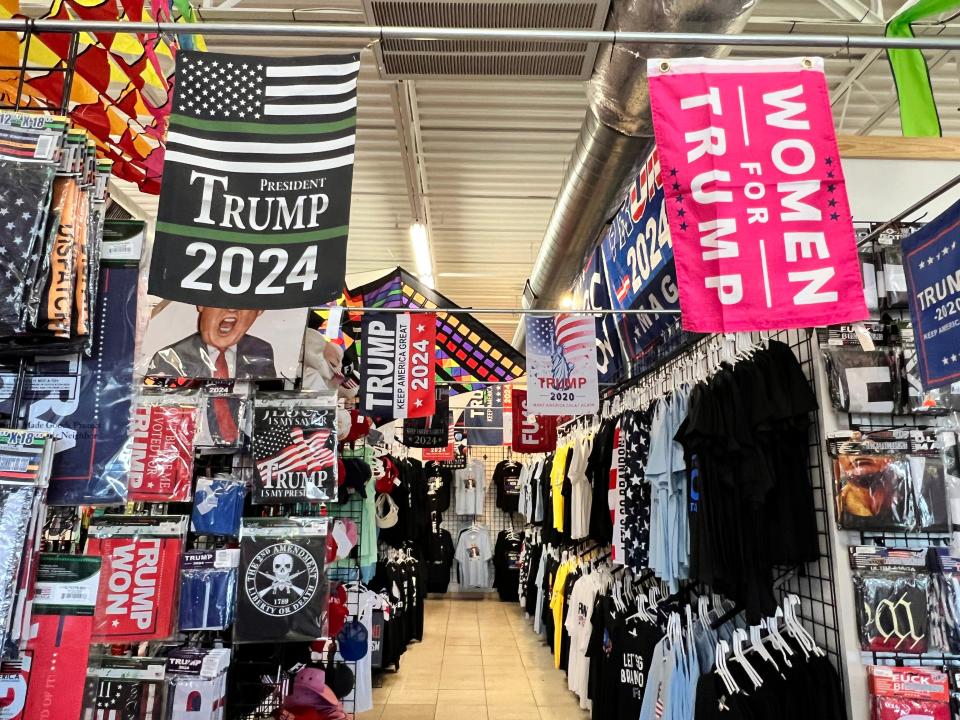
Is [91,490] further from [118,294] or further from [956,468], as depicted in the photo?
[956,468]

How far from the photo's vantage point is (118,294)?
1576 millimetres

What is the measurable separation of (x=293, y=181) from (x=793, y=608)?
2834 mm

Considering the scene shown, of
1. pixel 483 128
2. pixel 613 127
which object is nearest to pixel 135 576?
pixel 613 127

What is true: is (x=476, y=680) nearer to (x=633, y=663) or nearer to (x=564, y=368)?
(x=633, y=663)

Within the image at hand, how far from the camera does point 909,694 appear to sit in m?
2.66

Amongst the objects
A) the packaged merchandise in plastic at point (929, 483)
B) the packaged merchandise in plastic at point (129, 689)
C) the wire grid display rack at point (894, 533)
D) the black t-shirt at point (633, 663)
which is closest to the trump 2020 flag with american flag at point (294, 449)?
the packaged merchandise in plastic at point (129, 689)

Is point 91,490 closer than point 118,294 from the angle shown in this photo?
Yes

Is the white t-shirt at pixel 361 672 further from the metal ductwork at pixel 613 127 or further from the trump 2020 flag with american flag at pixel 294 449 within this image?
the metal ductwork at pixel 613 127

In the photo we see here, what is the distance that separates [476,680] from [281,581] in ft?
13.0

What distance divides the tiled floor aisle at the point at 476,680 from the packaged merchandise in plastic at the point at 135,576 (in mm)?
3169

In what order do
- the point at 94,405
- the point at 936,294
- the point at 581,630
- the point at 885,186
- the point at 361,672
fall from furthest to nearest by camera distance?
1. the point at 581,630
2. the point at 361,672
3. the point at 885,186
4. the point at 936,294
5. the point at 94,405

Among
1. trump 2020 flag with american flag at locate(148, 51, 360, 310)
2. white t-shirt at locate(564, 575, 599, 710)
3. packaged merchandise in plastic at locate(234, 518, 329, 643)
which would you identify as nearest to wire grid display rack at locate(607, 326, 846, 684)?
white t-shirt at locate(564, 575, 599, 710)

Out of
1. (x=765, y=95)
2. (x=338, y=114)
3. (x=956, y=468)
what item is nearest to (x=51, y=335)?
(x=338, y=114)

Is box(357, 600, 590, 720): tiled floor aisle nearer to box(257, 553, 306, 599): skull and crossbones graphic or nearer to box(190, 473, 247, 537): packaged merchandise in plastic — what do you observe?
box(257, 553, 306, 599): skull and crossbones graphic
